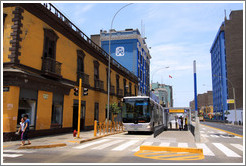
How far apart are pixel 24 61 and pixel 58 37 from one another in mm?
4598

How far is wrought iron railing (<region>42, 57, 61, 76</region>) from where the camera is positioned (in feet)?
54.1

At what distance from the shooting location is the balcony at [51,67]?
16.4m

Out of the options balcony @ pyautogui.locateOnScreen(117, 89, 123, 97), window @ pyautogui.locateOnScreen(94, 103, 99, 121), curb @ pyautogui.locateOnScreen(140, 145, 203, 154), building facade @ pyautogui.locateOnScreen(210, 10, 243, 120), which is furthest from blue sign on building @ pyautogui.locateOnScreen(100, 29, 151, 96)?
building facade @ pyautogui.locateOnScreen(210, 10, 243, 120)

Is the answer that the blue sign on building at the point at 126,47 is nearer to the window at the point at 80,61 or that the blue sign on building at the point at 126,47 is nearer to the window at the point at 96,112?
the window at the point at 96,112

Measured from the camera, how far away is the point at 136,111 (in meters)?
19.6

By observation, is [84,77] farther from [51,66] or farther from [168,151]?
[168,151]

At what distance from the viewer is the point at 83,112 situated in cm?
2258

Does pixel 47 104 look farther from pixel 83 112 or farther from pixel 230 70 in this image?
pixel 230 70

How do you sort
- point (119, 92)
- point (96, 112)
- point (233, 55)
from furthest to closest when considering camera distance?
point (233, 55)
point (119, 92)
point (96, 112)

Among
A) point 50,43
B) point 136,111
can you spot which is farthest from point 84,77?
point 136,111

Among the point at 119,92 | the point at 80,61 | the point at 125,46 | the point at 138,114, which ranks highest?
the point at 125,46

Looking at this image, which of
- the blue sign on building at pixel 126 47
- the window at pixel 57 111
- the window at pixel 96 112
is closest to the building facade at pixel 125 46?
the blue sign on building at pixel 126 47

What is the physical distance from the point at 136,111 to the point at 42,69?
863 cm

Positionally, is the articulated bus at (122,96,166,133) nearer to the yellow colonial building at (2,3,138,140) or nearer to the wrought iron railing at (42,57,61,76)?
the yellow colonial building at (2,3,138,140)
